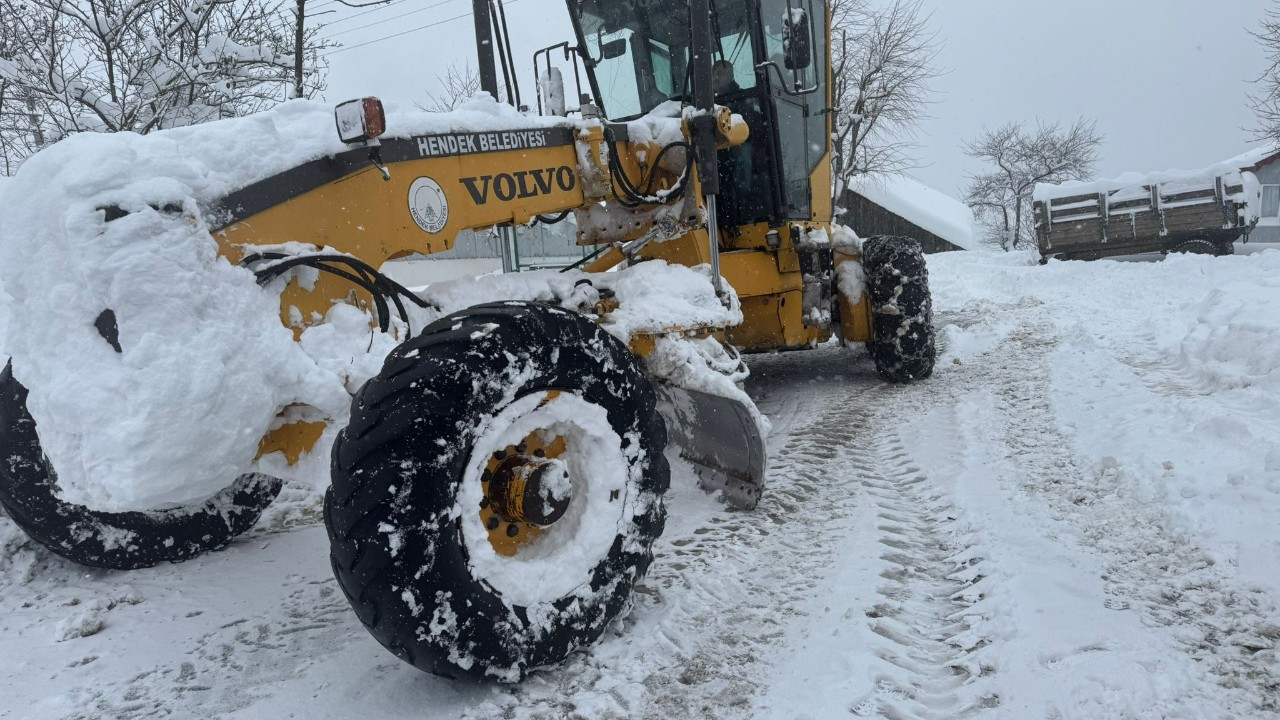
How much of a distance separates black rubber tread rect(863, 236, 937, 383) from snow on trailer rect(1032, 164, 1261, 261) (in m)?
13.1

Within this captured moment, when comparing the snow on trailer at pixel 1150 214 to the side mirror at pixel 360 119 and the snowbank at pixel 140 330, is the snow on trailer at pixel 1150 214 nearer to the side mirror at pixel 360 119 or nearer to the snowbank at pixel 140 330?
the side mirror at pixel 360 119

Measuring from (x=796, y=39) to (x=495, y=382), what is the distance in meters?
3.80

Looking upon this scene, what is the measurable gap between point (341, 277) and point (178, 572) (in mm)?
1538

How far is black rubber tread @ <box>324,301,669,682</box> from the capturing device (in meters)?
2.05

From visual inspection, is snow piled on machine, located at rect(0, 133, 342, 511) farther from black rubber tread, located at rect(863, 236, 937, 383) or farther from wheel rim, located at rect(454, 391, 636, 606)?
black rubber tread, located at rect(863, 236, 937, 383)

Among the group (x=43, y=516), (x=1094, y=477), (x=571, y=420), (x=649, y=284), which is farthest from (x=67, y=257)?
(x=1094, y=477)

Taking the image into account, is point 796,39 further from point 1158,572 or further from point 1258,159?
point 1258,159

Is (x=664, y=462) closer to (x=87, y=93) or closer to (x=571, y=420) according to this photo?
(x=571, y=420)

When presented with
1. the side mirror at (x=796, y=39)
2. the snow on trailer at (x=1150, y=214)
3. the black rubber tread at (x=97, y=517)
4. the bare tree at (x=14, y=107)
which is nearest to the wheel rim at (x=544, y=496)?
the black rubber tread at (x=97, y=517)

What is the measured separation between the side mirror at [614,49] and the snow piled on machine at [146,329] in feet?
11.5

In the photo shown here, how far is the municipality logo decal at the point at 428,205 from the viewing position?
Result: 308 centimetres

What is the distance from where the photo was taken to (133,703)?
2.41m

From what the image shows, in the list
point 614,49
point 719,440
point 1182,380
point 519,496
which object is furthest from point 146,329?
point 1182,380

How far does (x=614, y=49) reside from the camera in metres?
5.62
